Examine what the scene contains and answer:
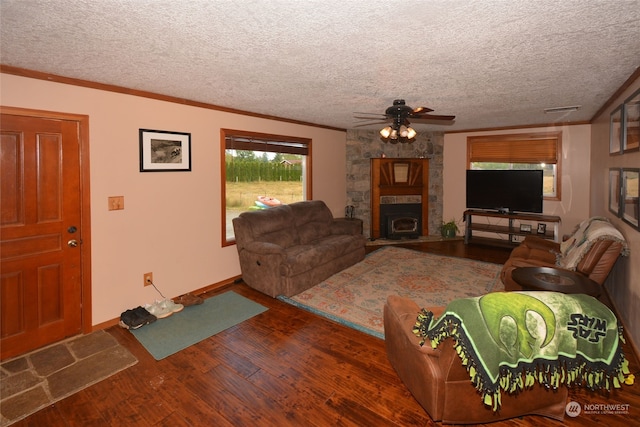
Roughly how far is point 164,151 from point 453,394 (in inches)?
143

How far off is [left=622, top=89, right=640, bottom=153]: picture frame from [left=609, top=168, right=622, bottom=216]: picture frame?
1.17 ft

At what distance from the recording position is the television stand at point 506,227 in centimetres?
595

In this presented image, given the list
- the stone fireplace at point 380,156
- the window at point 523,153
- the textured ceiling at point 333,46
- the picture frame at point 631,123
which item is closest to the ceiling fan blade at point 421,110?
the textured ceiling at point 333,46

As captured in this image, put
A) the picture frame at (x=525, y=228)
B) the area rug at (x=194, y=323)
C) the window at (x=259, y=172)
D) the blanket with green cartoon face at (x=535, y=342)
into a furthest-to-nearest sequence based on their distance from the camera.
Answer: the picture frame at (x=525, y=228), the window at (x=259, y=172), the area rug at (x=194, y=323), the blanket with green cartoon face at (x=535, y=342)

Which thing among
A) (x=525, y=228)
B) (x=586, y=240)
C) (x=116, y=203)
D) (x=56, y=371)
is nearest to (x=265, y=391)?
(x=56, y=371)

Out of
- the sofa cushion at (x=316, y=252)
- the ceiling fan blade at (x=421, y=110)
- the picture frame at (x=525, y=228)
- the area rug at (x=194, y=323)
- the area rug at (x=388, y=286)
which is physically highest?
the ceiling fan blade at (x=421, y=110)

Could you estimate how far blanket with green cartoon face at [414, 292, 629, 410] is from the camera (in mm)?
1533

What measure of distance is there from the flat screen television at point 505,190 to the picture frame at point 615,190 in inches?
89.5

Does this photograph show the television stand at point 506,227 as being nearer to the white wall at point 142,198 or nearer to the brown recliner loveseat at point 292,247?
the brown recliner loveseat at point 292,247

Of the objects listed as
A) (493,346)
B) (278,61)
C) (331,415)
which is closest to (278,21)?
(278,61)

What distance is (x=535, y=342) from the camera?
154cm

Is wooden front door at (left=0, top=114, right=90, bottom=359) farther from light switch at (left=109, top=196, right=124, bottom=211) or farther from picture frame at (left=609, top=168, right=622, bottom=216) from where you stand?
picture frame at (left=609, top=168, right=622, bottom=216)

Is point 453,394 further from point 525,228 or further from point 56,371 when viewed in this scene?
point 525,228

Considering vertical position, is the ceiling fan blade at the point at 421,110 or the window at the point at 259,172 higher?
the ceiling fan blade at the point at 421,110
